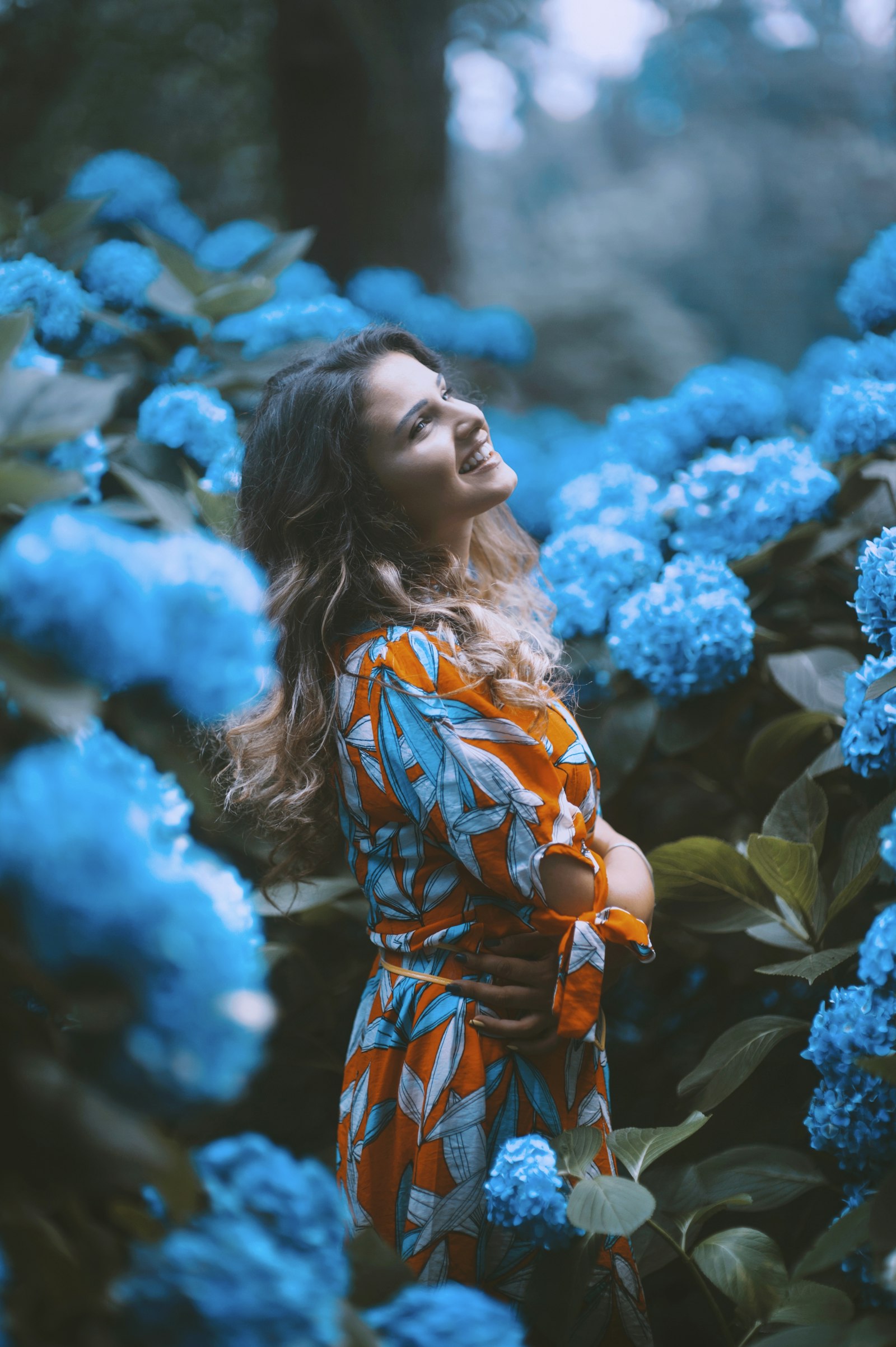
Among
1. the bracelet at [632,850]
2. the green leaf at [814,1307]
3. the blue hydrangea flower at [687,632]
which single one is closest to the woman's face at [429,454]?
the blue hydrangea flower at [687,632]

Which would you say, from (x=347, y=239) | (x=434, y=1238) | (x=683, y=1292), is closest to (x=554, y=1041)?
(x=434, y=1238)

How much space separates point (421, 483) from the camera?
0.94 m

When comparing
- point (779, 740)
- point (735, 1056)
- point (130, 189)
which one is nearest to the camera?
point (735, 1056)

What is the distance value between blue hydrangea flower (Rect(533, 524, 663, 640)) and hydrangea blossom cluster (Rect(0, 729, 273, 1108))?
2.94 feet

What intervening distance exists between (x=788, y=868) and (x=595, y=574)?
1.70 feet

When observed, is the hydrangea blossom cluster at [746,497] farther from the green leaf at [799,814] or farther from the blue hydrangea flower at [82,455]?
the blue hydrangea flower at [82,455]

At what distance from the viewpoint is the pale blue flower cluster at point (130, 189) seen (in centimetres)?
164

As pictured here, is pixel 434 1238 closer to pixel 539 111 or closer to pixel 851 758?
pixel 851 758

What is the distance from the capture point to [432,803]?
0.82m

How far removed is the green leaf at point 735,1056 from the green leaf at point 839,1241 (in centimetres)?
19

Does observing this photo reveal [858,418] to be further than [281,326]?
No

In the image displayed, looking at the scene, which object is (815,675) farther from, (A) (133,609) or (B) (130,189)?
(B) (130,189)

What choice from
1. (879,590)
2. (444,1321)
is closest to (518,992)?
(444,1321)

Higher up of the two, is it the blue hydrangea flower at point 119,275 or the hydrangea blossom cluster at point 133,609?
the blue hydrangea flower at point 119,275
